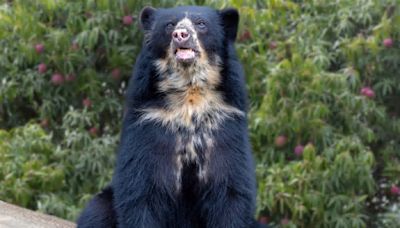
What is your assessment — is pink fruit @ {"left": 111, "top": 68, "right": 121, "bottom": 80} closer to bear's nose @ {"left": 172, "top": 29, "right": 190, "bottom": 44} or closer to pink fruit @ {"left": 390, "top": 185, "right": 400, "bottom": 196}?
pink fruit @ {"left": 390, "top": 185, "right": 400, "bottom": 196}

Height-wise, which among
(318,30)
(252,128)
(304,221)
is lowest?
(304,221)

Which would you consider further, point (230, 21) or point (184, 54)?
point (230, 21)

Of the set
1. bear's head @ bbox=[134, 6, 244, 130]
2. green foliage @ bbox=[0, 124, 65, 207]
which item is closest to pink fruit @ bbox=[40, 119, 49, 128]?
green foliage @ bbox=[0, 124, 65, 207]

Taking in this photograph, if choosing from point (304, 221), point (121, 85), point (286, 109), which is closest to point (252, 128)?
point (286, 109)

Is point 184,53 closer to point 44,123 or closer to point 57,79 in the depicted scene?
point 57,79

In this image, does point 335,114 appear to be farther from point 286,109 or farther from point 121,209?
point 121,209

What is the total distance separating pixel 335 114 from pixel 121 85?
1.95 metres

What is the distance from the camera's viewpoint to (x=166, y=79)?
6.61 m

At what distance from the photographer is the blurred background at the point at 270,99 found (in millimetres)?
8570

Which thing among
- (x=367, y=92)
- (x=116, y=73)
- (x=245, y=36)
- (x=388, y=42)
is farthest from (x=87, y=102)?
(x=388, y=42)

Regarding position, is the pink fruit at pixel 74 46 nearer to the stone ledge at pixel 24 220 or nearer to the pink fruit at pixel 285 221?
the stone ledge at pixel 24 220

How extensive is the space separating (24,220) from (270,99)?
2.25 metres

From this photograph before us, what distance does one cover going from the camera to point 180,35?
6422mm

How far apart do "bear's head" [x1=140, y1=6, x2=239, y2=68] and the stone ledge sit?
5.14 feet
